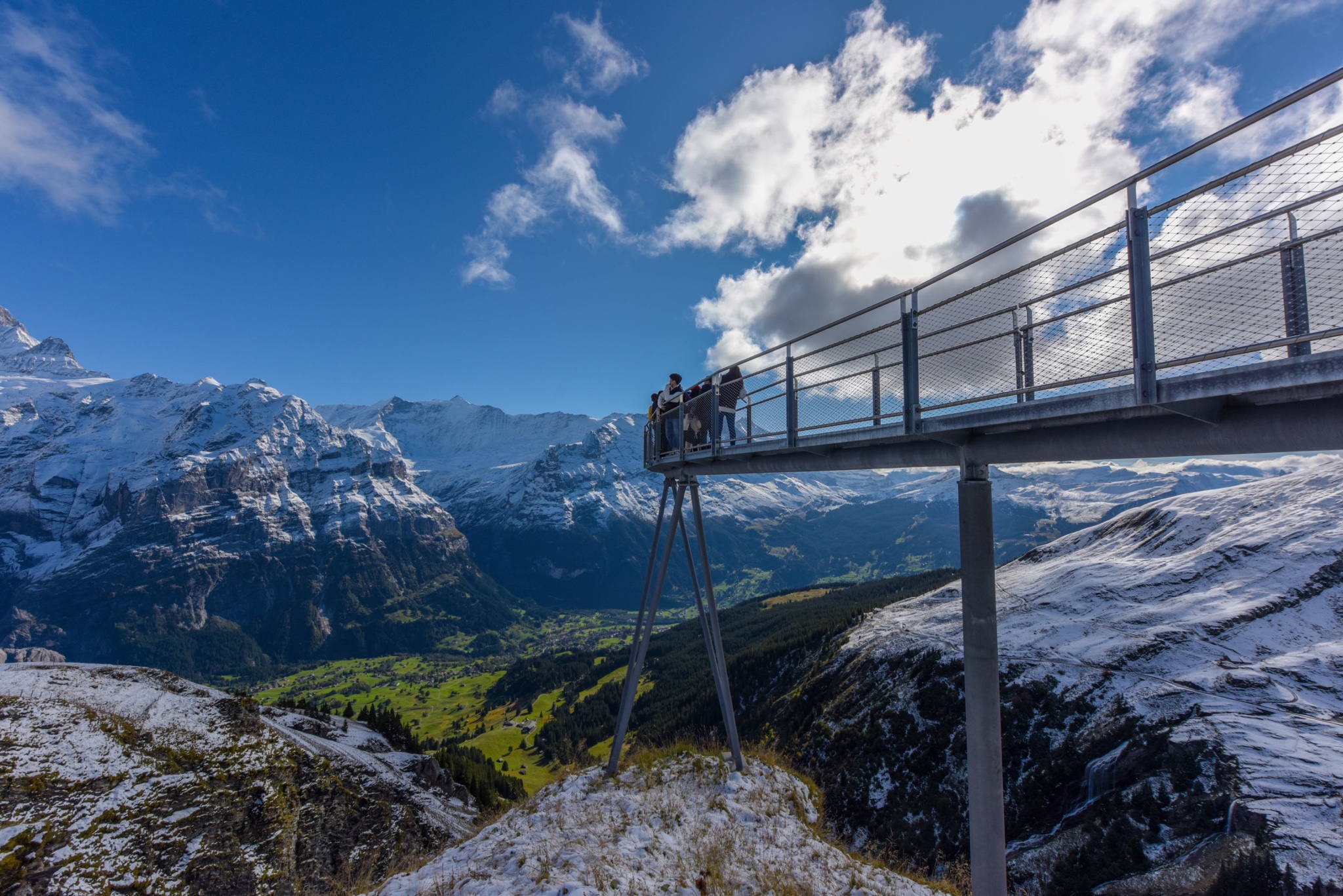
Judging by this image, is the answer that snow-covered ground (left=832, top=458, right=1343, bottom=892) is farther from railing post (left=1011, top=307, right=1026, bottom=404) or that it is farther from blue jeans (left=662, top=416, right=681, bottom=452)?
blue jeans (left=662, top=416, right=681, bottom=452)

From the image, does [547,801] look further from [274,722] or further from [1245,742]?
[274,722]

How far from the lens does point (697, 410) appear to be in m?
16.5

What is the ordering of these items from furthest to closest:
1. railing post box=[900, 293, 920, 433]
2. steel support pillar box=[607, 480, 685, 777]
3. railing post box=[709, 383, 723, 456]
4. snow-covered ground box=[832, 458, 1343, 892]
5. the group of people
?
snow-covered ground box=[832, 458, 1343, 892] → steel support pillar box=[607, 480, 685, 777] → the group of people → railing post box=[709, 383, 723, 456] → railing post box=[900, 293, 920, 433]

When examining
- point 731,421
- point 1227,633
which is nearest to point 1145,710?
point 1227,633

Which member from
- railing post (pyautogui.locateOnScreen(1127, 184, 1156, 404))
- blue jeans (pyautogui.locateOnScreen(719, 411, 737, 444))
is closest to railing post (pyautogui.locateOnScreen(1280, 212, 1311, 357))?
railing post (pyautogui.locateOnScreen(1127, 184, 1156, 404))

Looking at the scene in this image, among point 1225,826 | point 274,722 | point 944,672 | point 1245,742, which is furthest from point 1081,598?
point 274,722

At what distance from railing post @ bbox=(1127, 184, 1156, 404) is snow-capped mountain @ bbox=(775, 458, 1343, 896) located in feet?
71.8

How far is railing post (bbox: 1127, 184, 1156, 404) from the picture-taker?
5.65 metres

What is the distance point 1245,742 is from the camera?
2145 centimetres

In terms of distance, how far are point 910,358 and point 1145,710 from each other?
30.0 metres

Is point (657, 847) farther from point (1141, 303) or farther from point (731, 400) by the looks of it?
point (1141, 303)

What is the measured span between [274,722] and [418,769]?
1066 centimetres

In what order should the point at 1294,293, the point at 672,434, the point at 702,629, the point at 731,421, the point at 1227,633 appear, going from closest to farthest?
1. the point at 1294,293
2. the point at 731,421
3. the point at 702,629
4. the point at 672,434
5. the point at 1227,633

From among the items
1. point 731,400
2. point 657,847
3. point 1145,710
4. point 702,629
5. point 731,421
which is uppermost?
point 731,400
